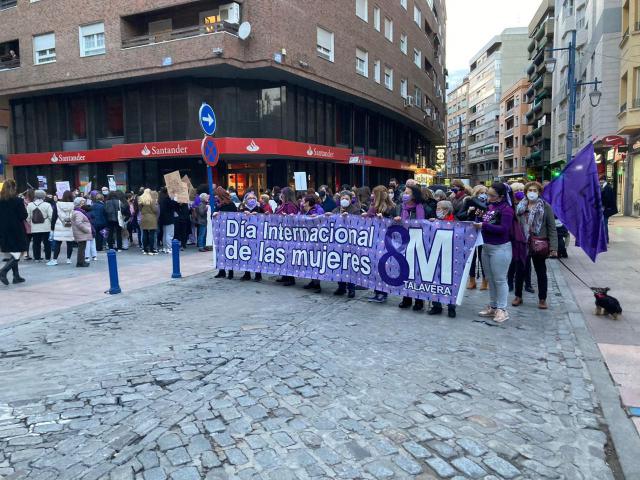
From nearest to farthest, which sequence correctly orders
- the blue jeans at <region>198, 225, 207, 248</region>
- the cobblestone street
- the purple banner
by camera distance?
1. the cobblestone street
2. the purple banner
3. the blue jeans at <region>198, 225, 207, 248</region>

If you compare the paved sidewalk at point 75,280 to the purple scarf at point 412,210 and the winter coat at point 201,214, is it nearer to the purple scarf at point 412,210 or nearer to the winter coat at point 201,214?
the winter coat at point 201,214

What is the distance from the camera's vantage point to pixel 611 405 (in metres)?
4.23

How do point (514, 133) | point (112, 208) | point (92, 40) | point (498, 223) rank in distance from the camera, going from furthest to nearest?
point (514, 133) < point (92, 40) < point (112, 208) < point (498, 223)

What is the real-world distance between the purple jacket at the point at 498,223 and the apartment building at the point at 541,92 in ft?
177

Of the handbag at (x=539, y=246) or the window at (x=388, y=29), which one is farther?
the window at (x=388, y=29)

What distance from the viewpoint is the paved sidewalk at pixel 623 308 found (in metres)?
4.88

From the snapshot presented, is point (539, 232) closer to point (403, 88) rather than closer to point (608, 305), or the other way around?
point (608, 305)

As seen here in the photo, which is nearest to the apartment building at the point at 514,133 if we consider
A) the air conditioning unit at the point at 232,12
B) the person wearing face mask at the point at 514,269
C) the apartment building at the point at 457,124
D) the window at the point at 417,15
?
the apartment building at the point at 457,124

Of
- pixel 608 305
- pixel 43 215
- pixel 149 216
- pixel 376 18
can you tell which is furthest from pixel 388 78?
pixel 608 305

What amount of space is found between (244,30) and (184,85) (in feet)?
14.6

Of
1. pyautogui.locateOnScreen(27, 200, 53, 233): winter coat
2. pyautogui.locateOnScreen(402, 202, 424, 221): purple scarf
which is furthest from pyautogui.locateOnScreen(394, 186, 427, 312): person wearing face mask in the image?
pyautogui.locateOnScreen(27, 200, 53, 233): winter coat

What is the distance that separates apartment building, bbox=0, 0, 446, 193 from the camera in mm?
22031

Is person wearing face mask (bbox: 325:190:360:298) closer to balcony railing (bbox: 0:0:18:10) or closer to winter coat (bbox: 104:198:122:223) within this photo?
winter coat (bbox: 104:198:122:223)

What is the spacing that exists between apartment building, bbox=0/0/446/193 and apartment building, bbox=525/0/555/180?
34.6m
